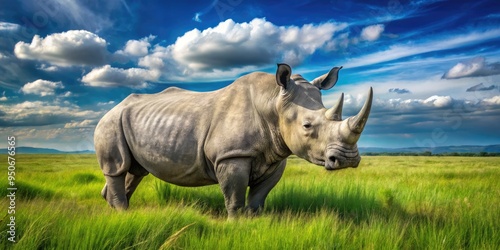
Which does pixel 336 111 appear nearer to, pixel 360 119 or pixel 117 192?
pixel 360 119

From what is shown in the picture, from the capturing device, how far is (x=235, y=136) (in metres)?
5.48

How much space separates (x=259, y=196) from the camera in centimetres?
598

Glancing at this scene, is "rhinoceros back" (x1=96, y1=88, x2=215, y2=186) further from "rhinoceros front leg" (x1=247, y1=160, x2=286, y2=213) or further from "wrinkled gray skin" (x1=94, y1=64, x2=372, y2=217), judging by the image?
"rhinoceros front leg" (x1=247, y1=160, x2=286, y2=213)

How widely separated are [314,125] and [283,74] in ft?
2.50

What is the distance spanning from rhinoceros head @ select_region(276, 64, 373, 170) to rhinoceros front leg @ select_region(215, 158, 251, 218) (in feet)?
2.08

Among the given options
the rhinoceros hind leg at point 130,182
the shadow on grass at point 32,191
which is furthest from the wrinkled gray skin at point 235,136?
the shadow on grass at point 32,191

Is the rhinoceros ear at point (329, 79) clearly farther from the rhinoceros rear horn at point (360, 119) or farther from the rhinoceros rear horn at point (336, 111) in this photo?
the rhinoceros rear horn at point (360, 119)

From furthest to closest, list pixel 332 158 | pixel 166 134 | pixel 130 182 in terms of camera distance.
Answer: pixel 130 182
pixel 166 134
pixel 332 158

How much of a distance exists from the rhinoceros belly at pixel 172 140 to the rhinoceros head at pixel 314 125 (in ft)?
3.85

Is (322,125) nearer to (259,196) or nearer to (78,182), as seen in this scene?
(259,196)

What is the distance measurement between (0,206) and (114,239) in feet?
4.90

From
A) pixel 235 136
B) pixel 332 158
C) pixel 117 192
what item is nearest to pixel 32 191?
pixel 117 192

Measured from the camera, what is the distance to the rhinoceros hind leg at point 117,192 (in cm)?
671

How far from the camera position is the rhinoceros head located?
15.6ft
